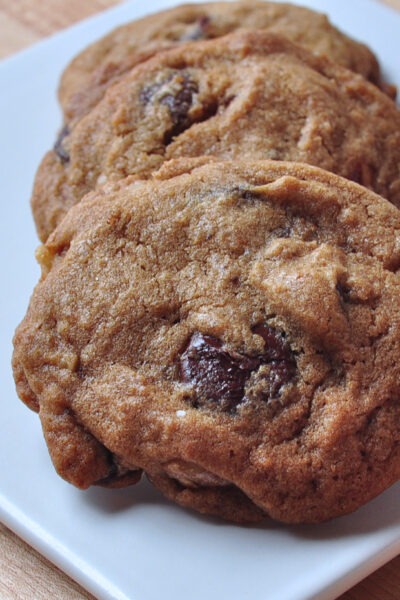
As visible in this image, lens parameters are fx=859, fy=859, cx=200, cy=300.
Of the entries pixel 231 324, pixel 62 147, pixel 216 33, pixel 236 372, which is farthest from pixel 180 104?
pixel 236 372

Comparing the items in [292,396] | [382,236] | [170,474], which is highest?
[382,236]

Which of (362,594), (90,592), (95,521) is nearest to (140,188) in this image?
(95,521)

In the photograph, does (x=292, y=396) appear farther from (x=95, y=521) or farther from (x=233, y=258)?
(x=95, y=521)

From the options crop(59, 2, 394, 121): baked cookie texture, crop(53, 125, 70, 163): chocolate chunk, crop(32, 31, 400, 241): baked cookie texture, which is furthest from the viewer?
crop(59, 2, 394, 121): baked cookie texture

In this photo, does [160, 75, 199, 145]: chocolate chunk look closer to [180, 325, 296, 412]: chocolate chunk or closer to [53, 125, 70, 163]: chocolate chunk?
[53, 125, 70, 163]: chocolate chunk

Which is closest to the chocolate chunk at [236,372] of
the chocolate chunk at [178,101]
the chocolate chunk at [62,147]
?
the chocolate chunk at [178,101]

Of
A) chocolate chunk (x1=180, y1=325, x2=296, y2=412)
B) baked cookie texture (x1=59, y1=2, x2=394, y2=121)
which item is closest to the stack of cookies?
chocolate chunk (x1=180, y1=325, x2=296, y2=412)
